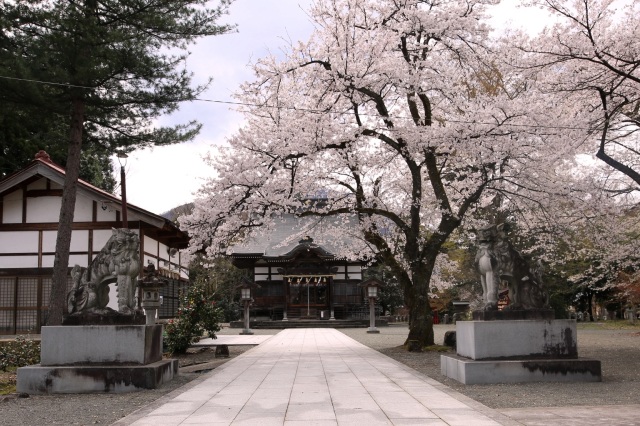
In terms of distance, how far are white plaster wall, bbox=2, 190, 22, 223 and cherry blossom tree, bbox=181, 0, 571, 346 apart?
302 inches

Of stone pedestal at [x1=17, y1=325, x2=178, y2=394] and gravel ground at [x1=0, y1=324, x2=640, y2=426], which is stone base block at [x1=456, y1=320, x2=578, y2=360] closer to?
gravel ground at [x1=0, y1=324, x2=640, y2=426]

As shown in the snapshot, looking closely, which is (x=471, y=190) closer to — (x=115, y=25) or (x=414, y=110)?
(x=414, y=110)

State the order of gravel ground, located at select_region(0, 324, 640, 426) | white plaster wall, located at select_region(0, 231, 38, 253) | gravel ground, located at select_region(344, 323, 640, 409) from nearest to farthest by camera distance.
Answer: gravel ground, located at select_region(0, 324, 640, 426), gravel ground, located at select_region(344, 323, 640, 409), white plaster wall, located at select_region(0, 231, 38, 253)

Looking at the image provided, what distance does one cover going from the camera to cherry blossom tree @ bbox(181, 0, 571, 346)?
13492mm

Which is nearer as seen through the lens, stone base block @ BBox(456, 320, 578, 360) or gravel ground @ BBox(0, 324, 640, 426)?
gravel ground @ BBox(0, 324, 640, 426)

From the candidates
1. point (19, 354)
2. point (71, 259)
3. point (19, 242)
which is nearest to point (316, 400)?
point (19, 354)

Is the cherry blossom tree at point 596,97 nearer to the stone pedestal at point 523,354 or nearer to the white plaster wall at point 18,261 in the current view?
the stone pedestal at point 523,354

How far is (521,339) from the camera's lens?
29.3 feet

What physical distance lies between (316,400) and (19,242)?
1552 centimetres

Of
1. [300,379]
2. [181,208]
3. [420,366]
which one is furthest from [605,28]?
[181,208]

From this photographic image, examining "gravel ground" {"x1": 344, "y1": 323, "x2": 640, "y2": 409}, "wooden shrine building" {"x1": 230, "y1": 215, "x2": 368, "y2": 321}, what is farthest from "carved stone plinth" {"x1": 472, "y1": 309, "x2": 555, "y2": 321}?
"wooden shrine building" {"x1": 230, "y1": 215, "x2": 368, "y2": 321}

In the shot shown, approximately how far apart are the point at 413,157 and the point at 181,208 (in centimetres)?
3477

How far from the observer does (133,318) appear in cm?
902

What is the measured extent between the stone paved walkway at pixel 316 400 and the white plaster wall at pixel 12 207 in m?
12.0
